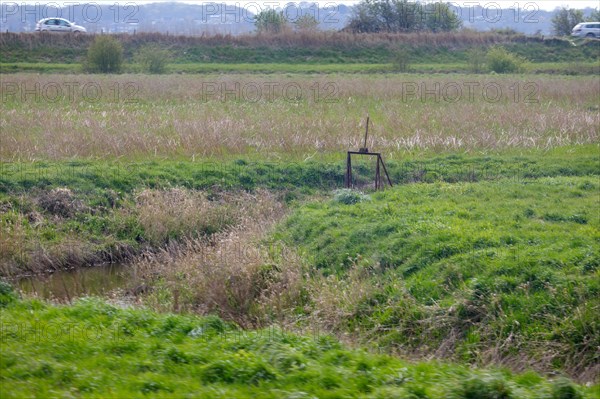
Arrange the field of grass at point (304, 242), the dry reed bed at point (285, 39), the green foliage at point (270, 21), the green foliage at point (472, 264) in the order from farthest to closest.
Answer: the green foliage at point (270, 21)
the dry reed bed at point (285, 39)
the green foliage at point (472, 264)
the field of grass at point (304, 242)

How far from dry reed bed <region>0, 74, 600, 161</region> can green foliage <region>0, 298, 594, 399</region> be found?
12228 mm

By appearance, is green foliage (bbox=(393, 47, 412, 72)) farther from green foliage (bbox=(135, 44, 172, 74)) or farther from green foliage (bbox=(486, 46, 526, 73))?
green foliage (bbox=(135, 44, 172, 74))

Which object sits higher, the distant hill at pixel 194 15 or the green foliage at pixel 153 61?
the distant hill at pixel 194 15

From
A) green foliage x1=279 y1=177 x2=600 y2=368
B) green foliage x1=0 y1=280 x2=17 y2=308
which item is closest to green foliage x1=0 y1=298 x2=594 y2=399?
green foliage x1=0 y1=280 x2=17 y2=308

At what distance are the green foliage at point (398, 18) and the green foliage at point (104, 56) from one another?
26691mm

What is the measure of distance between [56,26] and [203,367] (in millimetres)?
56985

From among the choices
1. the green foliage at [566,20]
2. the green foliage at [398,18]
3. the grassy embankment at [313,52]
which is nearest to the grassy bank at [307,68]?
the grassy embankment at [313,52]

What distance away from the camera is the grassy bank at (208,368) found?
563cm

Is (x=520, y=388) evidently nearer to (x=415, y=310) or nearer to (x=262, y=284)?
(x=415, y=310)

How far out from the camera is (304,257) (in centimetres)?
1228

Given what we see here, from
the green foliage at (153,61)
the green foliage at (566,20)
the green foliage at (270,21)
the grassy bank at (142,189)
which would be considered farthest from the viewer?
the green foliage at (566,20)

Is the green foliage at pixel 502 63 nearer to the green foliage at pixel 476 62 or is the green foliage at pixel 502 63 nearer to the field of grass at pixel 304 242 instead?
the green foliage at pixel 476 62

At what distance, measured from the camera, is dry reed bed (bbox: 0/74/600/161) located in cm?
1995

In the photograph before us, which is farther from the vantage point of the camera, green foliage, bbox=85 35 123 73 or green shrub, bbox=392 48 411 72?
green shrub, bbox=392 48 411 72
